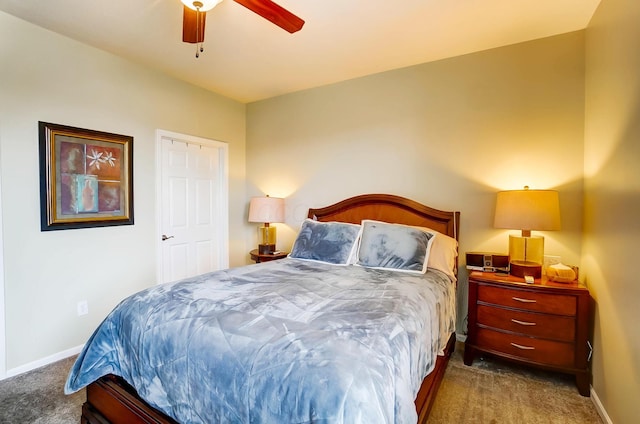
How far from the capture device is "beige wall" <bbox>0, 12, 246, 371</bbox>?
2322 millimetres

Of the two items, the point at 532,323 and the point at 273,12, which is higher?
the point at 273,12

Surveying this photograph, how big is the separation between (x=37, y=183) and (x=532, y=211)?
3.76m

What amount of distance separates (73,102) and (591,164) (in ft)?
13.6

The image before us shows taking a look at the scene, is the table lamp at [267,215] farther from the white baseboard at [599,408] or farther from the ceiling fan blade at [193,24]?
the white baseboard at [599,408]

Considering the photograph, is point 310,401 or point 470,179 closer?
point 310,401

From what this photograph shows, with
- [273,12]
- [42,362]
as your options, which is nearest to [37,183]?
[42,362]

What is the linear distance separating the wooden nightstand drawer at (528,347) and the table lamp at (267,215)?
234cm

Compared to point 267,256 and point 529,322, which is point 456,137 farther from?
point 267,256

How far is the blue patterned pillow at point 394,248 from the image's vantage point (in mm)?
2396

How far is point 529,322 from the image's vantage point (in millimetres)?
2221

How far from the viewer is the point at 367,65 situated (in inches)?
122

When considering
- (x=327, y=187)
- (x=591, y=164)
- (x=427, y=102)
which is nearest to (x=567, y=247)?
(x=591, y=164)

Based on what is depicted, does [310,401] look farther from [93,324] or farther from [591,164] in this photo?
[93,324]

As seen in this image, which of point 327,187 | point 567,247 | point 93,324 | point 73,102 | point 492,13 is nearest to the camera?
point 492,13
